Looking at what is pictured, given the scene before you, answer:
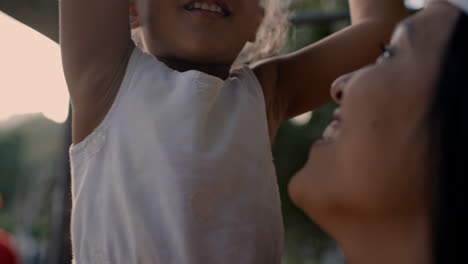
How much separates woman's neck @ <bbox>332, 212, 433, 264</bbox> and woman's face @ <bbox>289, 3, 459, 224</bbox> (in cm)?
1

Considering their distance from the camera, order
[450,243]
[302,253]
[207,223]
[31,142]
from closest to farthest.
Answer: [450,243], [207,223], [302,253], [31,142]

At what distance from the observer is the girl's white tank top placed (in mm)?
798

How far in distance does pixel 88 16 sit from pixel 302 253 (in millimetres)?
8704

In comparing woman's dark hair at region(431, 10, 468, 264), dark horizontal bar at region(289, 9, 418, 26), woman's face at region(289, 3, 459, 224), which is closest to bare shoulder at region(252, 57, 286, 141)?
woman's face at region(289, 3, 459, 224)

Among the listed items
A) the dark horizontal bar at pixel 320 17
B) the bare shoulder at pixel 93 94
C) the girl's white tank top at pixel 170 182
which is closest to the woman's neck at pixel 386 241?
the girl's white tank top at pixel 170 182

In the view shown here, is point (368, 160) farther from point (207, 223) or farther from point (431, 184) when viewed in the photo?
point (207, 223)

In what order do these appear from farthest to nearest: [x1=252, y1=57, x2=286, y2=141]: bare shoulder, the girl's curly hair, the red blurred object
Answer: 1. the red blurred object
2. the girl's curly hair
3. [x1=252, y1=57, x2=286, y2=141]: bare shoulder

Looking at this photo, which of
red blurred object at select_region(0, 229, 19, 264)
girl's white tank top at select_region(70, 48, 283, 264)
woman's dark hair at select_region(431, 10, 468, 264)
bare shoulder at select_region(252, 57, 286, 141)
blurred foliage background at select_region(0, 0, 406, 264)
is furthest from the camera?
red blurred object at select_region(0, 229, 19, 264)

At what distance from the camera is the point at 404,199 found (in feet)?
1.88

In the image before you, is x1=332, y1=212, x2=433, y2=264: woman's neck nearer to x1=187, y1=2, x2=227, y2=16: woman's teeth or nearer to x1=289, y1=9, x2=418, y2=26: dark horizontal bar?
x1=187, y1=2, x2=227, y2=16: woman's teeth

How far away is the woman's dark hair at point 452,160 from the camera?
0.53m

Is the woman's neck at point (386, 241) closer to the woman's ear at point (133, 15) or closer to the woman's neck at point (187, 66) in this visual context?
the woman's neck at point (187, 66)

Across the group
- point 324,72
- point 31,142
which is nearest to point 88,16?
point 324,72

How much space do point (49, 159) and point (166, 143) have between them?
2420cm
